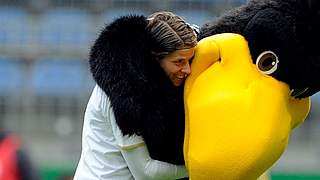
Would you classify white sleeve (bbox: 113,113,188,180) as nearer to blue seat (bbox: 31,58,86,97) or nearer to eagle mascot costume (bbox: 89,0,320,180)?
eagle mascot costume (bbox: 89,0,320,180)

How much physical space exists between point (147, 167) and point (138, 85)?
22cm

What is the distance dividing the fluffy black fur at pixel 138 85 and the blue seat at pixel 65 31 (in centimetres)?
539

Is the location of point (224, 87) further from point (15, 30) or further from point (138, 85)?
point (15, 30)

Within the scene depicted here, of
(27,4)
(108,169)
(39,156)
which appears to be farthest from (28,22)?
(108,169)

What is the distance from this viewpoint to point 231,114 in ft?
6.97

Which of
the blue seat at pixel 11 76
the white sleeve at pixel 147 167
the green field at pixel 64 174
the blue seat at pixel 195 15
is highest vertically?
the white sleeve at pixel 147 167

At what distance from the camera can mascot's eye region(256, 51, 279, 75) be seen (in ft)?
7.07

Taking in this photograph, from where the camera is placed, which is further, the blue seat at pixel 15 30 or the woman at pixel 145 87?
the blue seat at pixel 15 30

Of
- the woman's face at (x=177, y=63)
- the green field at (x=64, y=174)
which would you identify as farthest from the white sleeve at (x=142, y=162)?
the green field at (x=64, y=174)

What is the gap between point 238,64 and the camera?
2.17m

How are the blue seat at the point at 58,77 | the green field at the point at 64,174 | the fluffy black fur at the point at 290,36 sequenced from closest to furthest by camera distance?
the fluffy black fur at the point at 290,36
the green field at the point at 64,174
the blue seat at the point at 58,77

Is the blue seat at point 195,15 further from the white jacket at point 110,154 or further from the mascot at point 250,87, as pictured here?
the mascot at point 250,87

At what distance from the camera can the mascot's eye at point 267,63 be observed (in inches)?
84.8

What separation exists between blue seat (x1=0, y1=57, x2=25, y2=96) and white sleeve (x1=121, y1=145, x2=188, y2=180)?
5195 mm
